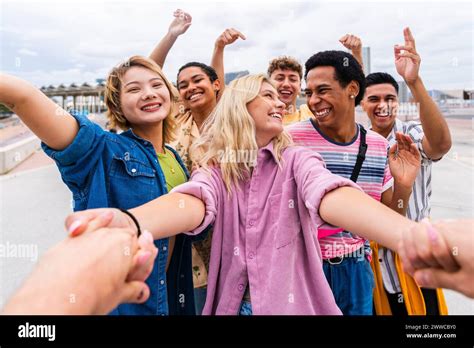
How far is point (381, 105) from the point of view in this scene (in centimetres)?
141

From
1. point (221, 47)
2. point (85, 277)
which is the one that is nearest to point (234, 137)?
point (85, 277)

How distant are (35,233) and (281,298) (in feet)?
7.93

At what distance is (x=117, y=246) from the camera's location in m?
0.49

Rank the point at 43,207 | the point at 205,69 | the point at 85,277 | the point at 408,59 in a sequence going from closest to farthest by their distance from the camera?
the point at 85,277 < the point at 408,59 < the point at 205,69 < the point at 43,207

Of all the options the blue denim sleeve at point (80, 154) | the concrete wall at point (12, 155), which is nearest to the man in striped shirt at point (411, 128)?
the blue denim sleeve at point (80, 154)

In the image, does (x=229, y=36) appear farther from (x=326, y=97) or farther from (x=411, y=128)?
(x=411, y=128)

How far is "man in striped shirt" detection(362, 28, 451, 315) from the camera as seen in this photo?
1.15 metres

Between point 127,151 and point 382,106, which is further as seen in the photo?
point 382,106

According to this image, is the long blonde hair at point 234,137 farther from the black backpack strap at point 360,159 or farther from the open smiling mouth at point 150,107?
the black backpack strap at point 360,159

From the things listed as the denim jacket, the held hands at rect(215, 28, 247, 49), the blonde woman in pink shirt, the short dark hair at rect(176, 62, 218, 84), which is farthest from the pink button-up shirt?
the short dark hair at rect(176, 62, 218, 84)

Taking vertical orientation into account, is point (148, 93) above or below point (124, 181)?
above

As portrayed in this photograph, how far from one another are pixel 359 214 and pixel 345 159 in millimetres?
404

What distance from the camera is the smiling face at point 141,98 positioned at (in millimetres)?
896

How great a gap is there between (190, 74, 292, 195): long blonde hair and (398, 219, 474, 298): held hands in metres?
Answer: 0.40
